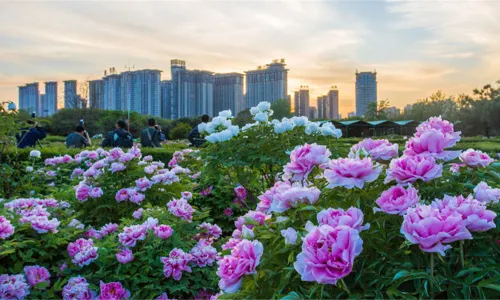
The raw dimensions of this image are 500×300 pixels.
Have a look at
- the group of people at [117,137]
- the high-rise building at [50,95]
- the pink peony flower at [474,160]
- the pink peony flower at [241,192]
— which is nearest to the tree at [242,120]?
the group of people at [117,137]

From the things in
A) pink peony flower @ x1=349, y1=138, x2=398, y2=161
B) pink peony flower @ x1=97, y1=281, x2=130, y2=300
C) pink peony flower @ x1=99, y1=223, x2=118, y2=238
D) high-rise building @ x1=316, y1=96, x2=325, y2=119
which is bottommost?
pink peony flower @ x1=97, y1=281, x2=130, y2=300

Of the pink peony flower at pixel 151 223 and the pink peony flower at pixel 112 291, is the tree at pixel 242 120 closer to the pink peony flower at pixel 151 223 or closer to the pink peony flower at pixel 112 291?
the pink peony flower at pixel 151 223

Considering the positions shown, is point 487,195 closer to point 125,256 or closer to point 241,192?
point 125,256

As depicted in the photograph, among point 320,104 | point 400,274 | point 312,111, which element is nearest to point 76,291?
point 400,274

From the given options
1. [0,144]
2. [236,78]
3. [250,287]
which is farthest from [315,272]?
[236,78]

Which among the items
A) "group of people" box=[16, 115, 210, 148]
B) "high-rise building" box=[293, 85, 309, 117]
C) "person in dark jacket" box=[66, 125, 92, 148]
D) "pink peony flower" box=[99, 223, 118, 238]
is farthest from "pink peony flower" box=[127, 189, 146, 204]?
"high-rise building" box=[293, 85, 309, 117]

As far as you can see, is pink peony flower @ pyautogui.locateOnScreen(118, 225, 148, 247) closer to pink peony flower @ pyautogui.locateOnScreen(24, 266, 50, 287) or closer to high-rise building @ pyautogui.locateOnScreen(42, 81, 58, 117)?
pink peony flower @ pyautogui.locateOnScreen(24, 266, 50, 287)
